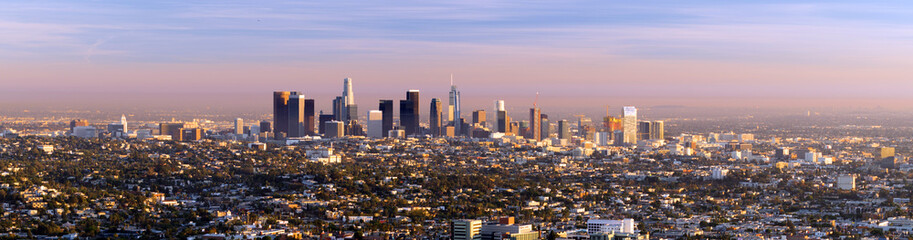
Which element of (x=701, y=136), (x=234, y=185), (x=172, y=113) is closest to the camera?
Result: (x=234, y=185)

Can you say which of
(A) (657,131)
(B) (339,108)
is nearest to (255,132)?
(B) (339,108)

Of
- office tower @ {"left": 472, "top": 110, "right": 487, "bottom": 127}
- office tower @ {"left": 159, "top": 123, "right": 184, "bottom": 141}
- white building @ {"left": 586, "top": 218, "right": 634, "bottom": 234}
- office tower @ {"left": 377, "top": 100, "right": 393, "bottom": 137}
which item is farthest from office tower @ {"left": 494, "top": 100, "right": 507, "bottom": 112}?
white building @ {"left": 586, "top": 218, "right": 634, "bottom": 234}

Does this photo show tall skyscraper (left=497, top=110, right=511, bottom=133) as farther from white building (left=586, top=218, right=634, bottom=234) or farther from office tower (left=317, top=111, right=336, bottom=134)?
white building (left=586, top=218, right=634, bottom=234)

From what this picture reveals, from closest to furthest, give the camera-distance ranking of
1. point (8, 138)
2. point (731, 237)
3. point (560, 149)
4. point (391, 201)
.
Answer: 1. point (731, 237)
2. point (391, 201)
3. point (8, 138)
4. point (560, 149)

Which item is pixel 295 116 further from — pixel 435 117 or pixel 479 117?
pixel 479 117

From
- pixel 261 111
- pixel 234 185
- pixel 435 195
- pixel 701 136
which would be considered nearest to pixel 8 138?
pixel 234 185

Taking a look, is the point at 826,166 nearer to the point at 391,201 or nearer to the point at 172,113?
the point at 391,201
